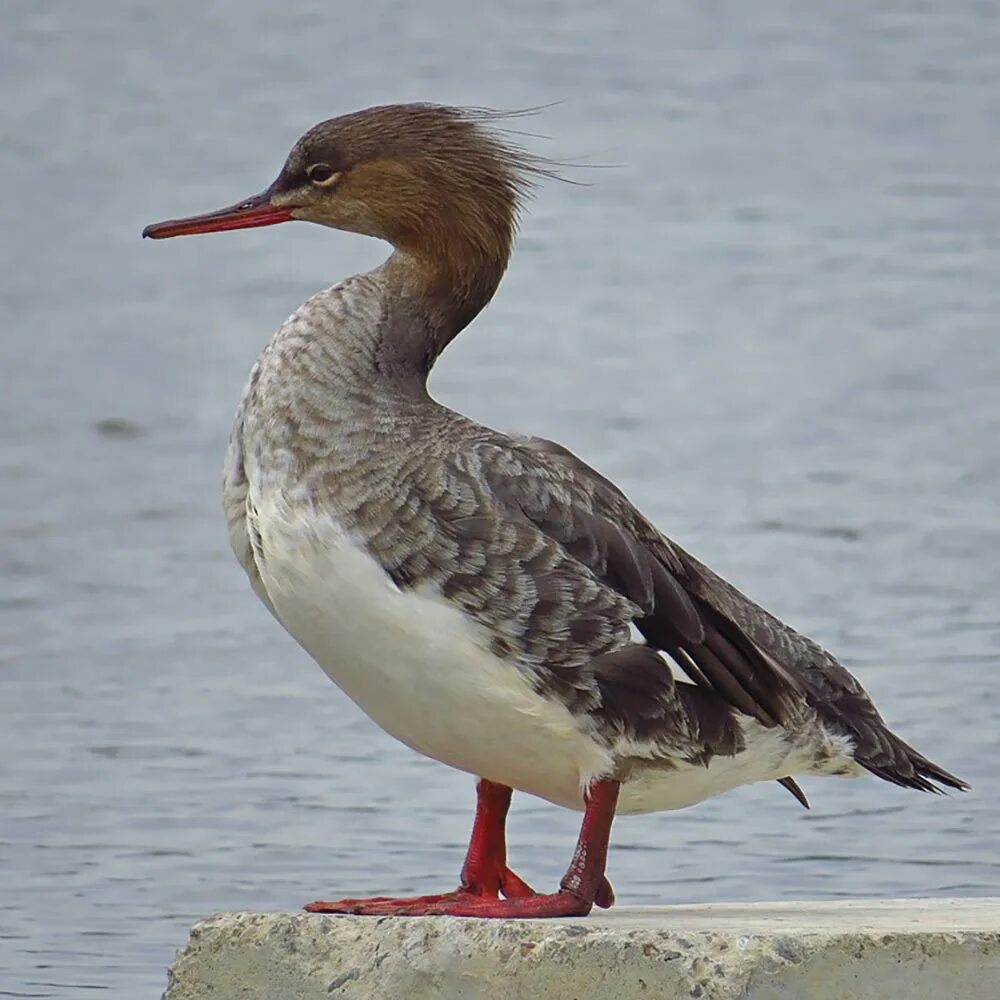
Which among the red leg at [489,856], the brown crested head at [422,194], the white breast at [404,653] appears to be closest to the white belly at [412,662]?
the white breast at [404,653]

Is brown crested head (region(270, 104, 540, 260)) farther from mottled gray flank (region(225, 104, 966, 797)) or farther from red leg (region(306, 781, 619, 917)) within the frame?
red leg (region(306, 781, 619, 917))

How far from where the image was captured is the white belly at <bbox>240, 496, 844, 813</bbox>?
16.4ft

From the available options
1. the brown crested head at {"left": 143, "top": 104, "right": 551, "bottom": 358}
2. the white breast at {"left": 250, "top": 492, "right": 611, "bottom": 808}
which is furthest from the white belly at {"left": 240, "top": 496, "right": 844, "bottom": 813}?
the brown crested head at {"left": 143, "top": 104, "right": 551, "bottom": 358}

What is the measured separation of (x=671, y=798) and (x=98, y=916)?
2068 millimetres

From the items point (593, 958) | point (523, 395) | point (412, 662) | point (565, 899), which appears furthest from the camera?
point (523, 395)

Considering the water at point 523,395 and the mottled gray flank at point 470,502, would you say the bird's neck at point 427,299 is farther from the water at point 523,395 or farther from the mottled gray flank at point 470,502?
the water at point 523,395

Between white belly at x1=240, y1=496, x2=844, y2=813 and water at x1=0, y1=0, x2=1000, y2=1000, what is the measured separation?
1708mm

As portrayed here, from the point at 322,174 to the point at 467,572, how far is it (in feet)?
3.15

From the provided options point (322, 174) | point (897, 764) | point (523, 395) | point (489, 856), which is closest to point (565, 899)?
point (489, 856)

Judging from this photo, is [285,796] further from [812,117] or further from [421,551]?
[812,117]

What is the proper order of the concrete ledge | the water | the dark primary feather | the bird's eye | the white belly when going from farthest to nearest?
the water < the bird's eye < the dark primary feather < the white belly < the concrete ledge

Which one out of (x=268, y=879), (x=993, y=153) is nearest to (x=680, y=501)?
(x=268, y=879)

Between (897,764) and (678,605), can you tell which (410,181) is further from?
(897,764)

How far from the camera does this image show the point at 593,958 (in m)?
4.73
